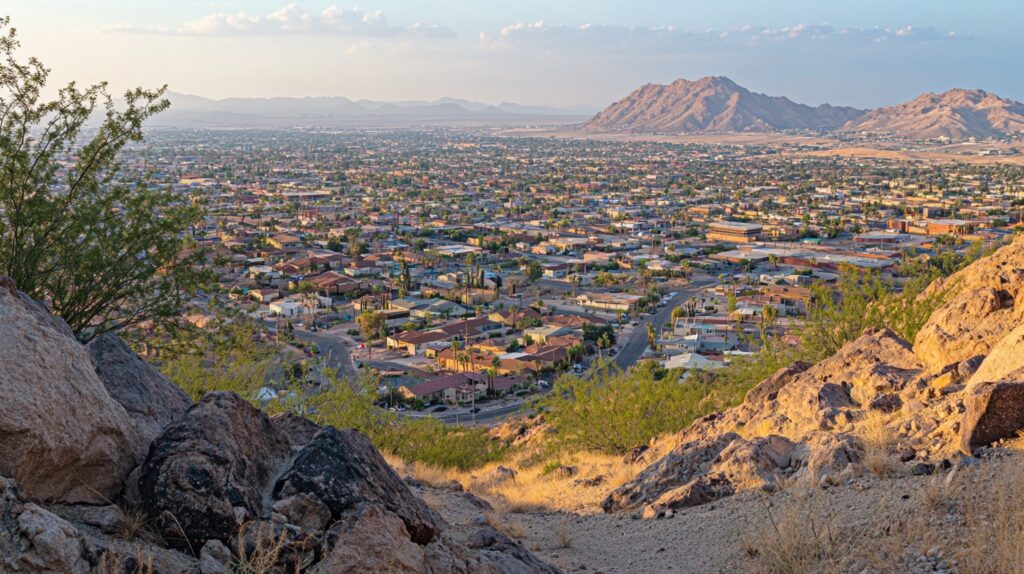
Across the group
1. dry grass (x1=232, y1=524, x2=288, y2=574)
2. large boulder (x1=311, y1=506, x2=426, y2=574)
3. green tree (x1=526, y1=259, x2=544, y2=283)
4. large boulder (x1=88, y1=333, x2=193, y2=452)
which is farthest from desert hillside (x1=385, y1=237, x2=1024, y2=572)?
green tree (x1=526, y1=259, x2=544, y2=283)

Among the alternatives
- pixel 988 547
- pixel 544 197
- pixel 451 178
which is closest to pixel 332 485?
pixel 988 547

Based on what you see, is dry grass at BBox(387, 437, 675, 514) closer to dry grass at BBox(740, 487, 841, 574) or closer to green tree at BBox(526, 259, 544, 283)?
dry grass at BBox(740, 487, 841, 574)

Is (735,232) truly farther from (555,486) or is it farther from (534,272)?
(555,486)

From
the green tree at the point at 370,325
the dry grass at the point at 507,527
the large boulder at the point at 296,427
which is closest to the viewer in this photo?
the large boulder at the point at 296,427

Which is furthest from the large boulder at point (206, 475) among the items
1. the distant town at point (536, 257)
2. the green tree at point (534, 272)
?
the green tree at point (534, 272)

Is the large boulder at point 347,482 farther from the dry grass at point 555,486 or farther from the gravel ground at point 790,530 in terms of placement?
the dry grass at point 555,486

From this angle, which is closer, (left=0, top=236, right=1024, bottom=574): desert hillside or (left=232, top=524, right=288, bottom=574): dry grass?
(left=232, top=524, right=288, bottom=574): dry grass

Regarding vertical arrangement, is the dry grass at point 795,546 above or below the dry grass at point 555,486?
above
